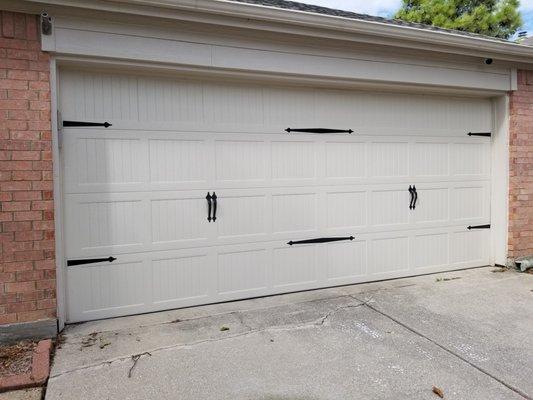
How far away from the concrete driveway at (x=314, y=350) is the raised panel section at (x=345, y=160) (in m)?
1.31

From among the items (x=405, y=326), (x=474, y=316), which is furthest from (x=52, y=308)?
(x=474, y=316)

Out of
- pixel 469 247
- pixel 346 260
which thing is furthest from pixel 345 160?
pixel 469 247

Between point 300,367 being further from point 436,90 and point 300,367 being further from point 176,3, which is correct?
point 436,90

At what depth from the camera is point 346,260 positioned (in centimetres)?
479

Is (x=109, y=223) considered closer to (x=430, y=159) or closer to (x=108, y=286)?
(x=108, y=286)

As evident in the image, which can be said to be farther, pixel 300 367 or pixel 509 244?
pixel 509 244

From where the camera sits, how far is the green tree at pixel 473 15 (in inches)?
628

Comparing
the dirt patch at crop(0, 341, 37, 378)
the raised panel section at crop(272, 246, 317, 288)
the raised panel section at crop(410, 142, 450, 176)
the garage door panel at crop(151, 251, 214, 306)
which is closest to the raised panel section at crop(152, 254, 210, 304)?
the garage door panel at crop(151, 251, 214, 306)

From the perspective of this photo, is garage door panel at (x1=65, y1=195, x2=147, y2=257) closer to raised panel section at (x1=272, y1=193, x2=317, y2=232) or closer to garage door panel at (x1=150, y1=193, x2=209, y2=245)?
garage door panel at (x1=150, y1=193, x2=209, y2=245)

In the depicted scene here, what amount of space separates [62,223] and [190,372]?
1.73 meters

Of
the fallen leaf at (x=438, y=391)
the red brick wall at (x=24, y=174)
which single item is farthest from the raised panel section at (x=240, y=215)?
the fallen leaf at (x=438, y=391)

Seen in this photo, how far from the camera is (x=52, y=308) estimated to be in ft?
11.2

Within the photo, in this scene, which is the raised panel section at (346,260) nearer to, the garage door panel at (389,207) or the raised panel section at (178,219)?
the garage door panel at (389,207)

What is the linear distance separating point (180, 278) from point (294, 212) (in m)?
1.36
